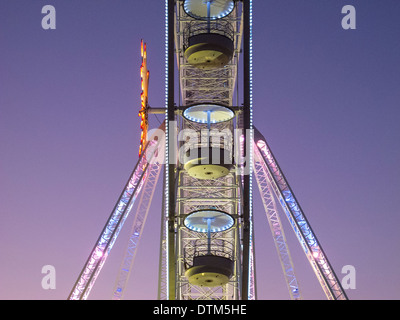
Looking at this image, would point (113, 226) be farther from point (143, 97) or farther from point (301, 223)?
point (301, 223)

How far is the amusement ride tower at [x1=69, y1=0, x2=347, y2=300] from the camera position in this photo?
3756cm

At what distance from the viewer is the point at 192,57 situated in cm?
3959

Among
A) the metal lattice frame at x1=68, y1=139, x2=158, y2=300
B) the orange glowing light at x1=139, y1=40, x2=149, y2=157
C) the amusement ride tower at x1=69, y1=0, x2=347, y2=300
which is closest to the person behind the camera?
the amusement ride tower at x1=69, y1=0, x2=347, y2=300

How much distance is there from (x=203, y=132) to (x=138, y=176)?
7.63 metres

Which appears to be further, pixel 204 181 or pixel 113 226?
pixel 113 226

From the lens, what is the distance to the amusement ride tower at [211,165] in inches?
1479

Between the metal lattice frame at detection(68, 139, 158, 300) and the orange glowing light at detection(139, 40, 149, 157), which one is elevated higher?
the orange glowing light at detection(139, 40, 149, 157)

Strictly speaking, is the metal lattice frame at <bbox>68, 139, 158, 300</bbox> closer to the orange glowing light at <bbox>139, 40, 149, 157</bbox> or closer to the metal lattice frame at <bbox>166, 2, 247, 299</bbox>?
the orange glowing light at <bbox>139, 40, 149, 157</bbox>

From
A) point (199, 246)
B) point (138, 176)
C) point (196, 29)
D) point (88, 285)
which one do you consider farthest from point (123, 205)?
point (196, 29)

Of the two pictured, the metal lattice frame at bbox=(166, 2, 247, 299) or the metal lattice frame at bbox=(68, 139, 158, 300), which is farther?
the metal lattice frame at bbox=(68, 139, 158, 300)

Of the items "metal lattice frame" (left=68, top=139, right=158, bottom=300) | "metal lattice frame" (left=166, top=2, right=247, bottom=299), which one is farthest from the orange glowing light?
"metal lattice frame" (left=166, top=2, right=247, bottom=299)

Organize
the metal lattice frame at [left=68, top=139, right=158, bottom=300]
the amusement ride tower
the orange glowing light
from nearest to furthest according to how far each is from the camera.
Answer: the amusement ride tower, the metal lattice frame at [left=68, top=139, right=158, bottom=300], the orange glowing light

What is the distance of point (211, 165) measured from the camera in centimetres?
3822

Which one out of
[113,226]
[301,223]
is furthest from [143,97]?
[301,223]
